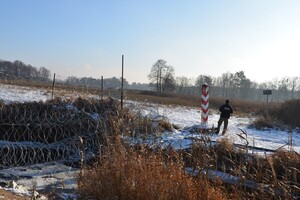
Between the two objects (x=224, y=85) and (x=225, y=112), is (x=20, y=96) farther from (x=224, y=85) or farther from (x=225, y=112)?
(x=224, y=85)

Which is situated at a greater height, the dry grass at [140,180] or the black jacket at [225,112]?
the black jacket at [225,112]

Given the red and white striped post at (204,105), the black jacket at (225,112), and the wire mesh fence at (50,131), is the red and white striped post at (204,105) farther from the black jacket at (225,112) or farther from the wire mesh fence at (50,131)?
the wire mesh fence at (50,131)

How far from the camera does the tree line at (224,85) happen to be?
288 feet

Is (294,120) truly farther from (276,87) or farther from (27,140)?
(276,87)

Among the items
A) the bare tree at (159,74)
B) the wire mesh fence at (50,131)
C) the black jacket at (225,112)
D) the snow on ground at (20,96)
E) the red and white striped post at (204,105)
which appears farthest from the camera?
the bare tree at (159,74)

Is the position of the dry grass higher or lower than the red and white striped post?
lower

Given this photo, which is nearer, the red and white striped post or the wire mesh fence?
the wire mesh fence

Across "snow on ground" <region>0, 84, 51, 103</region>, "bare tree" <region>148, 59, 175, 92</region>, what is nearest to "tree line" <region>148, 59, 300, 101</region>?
"bare tree" <region>148, 59, 175, 92</region>

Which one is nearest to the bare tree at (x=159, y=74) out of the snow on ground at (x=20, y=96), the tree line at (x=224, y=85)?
the tree line at (x=224, y=85)

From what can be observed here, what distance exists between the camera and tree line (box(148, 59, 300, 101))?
87.8 m

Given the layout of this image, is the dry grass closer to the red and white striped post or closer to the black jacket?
the red and white striped post

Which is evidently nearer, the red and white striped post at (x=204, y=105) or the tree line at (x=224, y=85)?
the red and white striped post at (x=204, y=105)

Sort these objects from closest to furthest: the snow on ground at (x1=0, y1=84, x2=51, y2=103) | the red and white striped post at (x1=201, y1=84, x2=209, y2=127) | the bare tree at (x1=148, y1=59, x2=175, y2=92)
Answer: the red and white striped post at (x1=201, y1=84, x2=209, y2=127) < the snow on ground at (x1=0, y1=84, x2=51, y2=103) < the bare tree at (x1=148, y1=59, x2=175, y2=92)

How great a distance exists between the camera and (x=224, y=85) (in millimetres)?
129000
